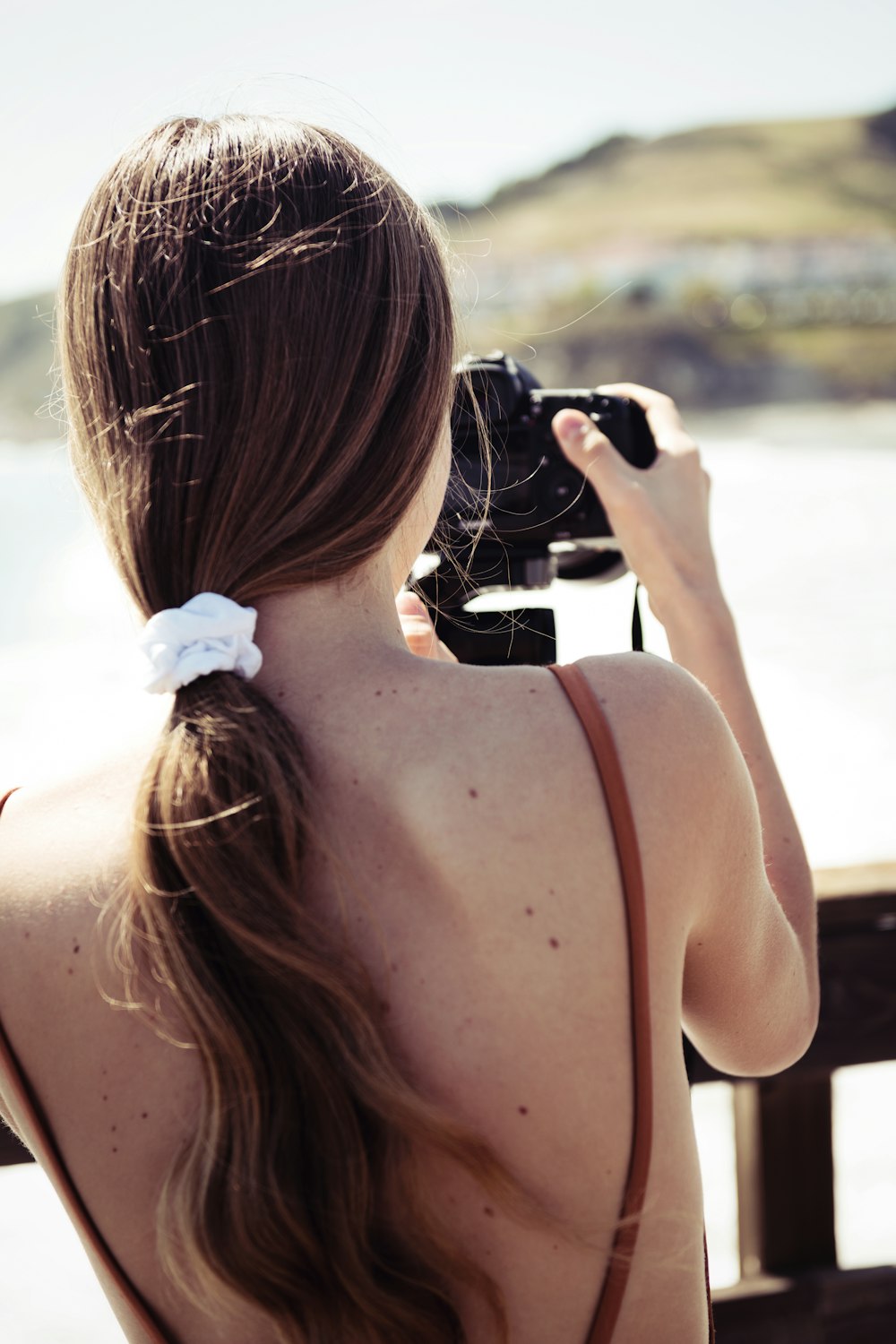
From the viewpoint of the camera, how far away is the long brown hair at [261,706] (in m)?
0.73

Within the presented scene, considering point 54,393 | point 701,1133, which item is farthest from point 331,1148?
point 701,1133

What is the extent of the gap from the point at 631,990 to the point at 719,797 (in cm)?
14

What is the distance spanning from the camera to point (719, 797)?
0.80 metres

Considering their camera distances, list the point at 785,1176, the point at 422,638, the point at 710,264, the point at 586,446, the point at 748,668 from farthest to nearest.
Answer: the point at 710,264 → the point at 748,668 → the point at 785,1176 → the point at 586,446 → the point at 422,638

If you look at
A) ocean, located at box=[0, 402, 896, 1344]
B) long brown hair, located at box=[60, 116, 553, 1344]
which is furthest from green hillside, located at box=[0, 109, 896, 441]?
long brown hair, located at box=[60, 116, 553, 1344]

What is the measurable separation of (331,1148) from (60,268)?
61 centimetres

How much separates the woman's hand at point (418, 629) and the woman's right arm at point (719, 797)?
0.68 feet

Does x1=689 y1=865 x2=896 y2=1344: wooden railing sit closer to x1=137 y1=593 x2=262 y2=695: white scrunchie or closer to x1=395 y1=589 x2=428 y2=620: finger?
x1=395 y1=589 x2=428 y2=620: finger

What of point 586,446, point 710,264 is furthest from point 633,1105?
point 710,264

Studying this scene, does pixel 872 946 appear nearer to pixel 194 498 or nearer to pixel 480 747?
pixel 480 747

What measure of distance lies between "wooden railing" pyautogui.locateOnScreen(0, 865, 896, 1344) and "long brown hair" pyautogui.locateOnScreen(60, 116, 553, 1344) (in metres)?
0.78

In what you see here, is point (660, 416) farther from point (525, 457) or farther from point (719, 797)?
point (719, 797)

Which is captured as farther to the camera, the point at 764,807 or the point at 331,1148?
the point at 764,807

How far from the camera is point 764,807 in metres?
1.03
